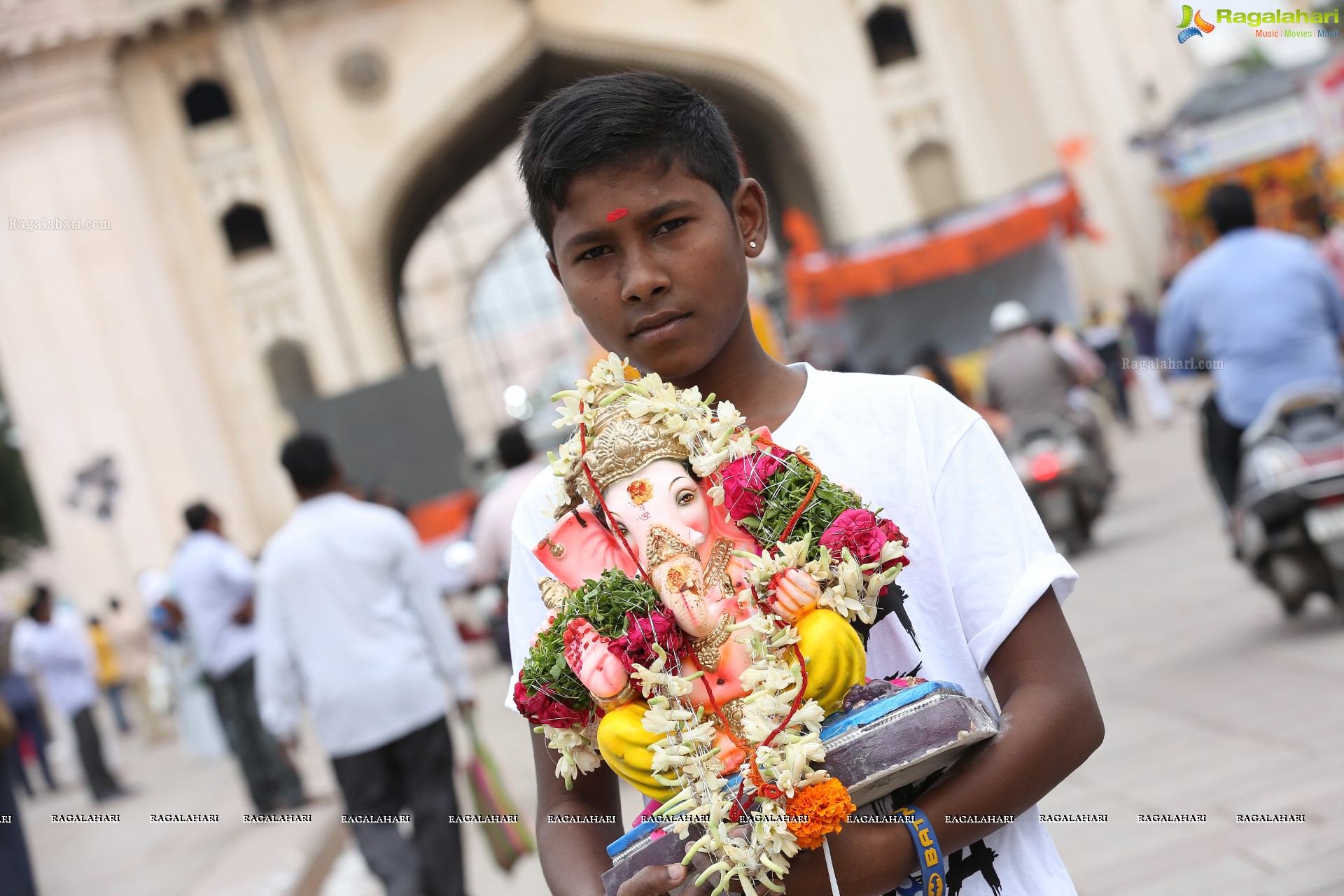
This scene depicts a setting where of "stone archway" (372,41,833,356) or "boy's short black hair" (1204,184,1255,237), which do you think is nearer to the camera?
"boy's short black hair" (1204,184,1255,237)

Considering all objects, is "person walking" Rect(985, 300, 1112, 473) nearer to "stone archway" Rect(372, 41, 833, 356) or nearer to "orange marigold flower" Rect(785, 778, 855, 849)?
"orange marigold flower" Rect(785, 778, 855, 849)

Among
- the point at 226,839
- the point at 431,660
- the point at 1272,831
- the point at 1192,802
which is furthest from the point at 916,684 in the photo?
the point at 226,839

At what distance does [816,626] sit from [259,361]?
69.6 ft

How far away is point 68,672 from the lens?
37.4 feet

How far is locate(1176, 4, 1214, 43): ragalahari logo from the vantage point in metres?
3.32

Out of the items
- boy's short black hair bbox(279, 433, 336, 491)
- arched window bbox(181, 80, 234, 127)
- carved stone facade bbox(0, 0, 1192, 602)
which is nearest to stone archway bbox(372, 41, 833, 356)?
carved stone facade bbox(0, 0, 1192, 602)

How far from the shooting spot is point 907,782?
1.34 m

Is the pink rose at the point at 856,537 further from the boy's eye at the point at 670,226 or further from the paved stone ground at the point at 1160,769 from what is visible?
the paved stone ground at the point at 1160,769

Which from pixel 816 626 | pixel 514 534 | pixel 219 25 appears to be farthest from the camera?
pixel 219 25

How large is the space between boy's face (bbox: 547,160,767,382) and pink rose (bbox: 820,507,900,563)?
0.28m

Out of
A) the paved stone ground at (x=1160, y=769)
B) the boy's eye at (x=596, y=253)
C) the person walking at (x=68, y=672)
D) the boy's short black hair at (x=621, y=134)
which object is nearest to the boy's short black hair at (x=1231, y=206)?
the paved stone ground at (x=1160, y=769)

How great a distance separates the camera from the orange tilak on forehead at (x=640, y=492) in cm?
142

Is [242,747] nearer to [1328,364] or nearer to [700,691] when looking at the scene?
[1328,364]

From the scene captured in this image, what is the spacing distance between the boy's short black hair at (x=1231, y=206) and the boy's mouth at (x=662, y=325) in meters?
4.62
